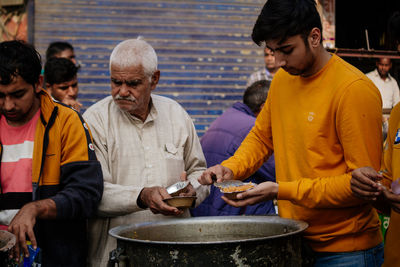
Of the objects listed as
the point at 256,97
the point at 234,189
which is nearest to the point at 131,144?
the point at 234,189

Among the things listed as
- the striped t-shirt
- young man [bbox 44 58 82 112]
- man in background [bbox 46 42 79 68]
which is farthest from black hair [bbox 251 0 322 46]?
man in background [bbox 46 42 79 68]

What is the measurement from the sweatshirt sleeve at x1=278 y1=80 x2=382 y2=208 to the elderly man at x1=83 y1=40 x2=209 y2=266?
0.81m

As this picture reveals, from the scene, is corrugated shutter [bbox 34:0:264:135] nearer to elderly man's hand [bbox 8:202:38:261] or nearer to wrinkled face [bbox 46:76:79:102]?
wrinkled face [bbox 46:76:79:102]

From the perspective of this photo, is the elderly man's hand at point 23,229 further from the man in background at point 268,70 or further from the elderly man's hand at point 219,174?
the man in background at point 268,70

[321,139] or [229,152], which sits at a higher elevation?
[321,139]

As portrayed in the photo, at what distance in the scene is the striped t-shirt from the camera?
293 cm

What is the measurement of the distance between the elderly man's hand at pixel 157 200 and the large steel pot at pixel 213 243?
111mm

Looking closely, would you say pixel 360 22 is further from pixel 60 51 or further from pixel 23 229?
pixel 23 229

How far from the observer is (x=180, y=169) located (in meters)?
3.49

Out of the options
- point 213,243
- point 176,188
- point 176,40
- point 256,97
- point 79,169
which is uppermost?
point 176,40

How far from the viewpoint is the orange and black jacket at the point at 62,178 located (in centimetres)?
293

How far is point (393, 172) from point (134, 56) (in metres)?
1.60

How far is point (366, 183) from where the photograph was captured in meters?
2.39

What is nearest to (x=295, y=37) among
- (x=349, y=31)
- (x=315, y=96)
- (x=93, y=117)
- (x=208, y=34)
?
(x=315, y=96)
